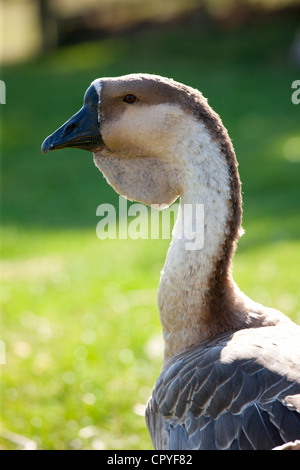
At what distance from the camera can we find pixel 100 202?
9.98 meters

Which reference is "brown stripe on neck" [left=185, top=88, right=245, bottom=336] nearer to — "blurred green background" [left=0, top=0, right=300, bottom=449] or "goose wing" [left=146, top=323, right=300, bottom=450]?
"goose wing" [left=146, top=323, right=300, bottom=450]

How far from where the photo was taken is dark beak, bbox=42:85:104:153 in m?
2.96

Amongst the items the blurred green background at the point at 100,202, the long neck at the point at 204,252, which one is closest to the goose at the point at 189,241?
the long neck at the point at 204,252

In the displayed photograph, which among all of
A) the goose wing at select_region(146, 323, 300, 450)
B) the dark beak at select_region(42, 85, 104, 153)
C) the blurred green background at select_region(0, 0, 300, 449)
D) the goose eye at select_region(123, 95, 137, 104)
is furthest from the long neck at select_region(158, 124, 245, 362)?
the blurred green background at select_region(0, 0, 300, 449)

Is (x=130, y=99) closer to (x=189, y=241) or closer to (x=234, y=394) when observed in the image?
(x=189, y=241)

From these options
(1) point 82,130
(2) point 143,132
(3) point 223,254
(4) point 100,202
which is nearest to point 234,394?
(3) point 223,254

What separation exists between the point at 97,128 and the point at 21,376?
7.99 feet

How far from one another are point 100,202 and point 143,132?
708 centimetres

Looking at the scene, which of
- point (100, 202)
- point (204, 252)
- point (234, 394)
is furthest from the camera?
point (100, 202)

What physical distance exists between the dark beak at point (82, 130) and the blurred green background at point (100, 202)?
1885 millimetres

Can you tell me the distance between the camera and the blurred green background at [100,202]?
14.8 ft

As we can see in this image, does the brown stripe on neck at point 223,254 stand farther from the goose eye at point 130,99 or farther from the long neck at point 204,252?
the goose eye at point 130,99
